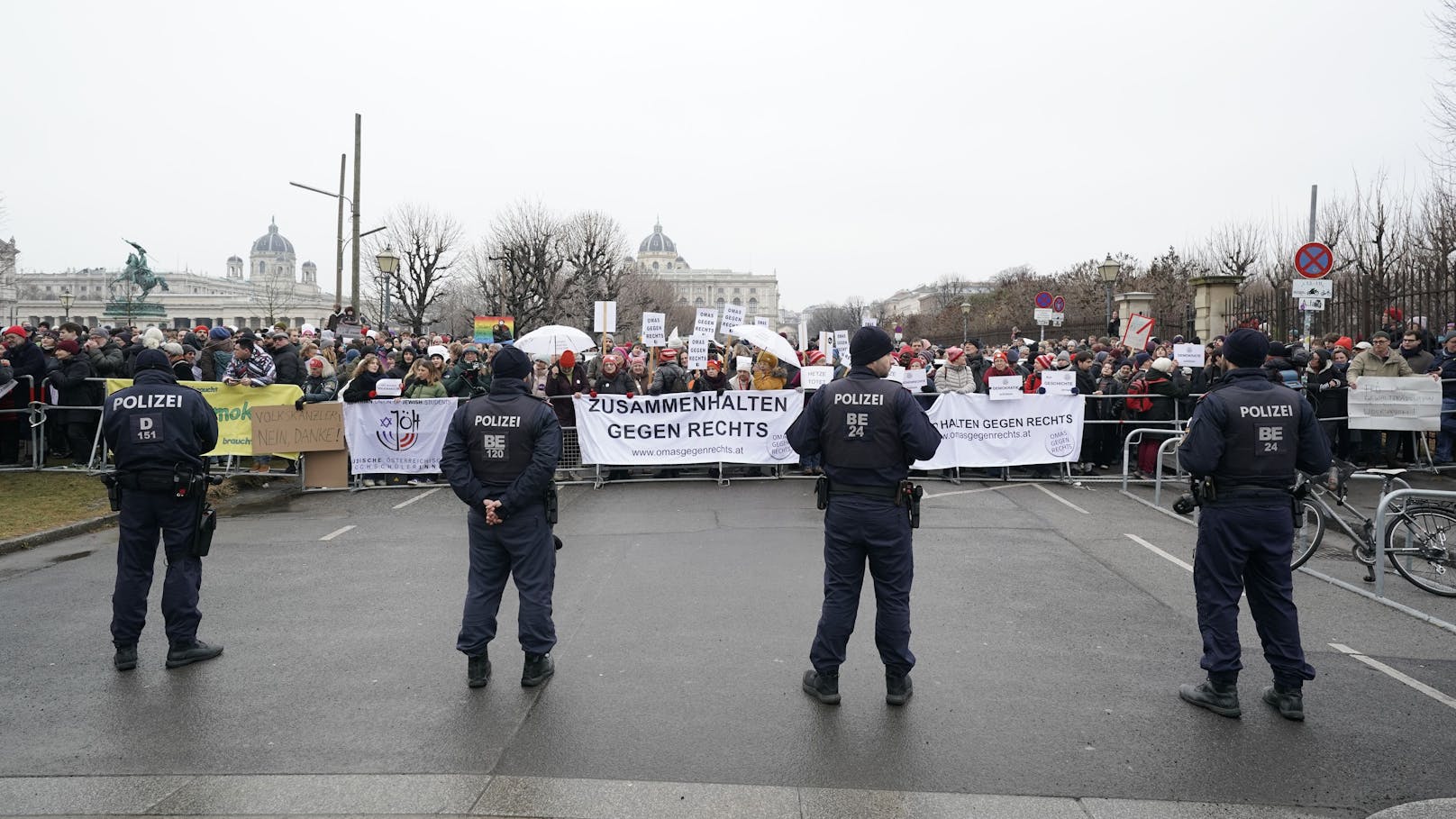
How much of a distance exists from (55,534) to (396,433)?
421 centimetres

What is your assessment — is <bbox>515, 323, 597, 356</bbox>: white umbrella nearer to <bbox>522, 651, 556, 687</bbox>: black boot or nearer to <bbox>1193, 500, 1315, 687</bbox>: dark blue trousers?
<bbox>522, 651, 556, 687</bbox>: black boot

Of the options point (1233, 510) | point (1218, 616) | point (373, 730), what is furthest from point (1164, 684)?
point (373, 730)

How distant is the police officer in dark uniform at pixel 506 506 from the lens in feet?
18.4

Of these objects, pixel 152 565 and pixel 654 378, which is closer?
pixel 152 565

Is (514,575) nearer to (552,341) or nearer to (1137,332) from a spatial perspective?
(552,341)

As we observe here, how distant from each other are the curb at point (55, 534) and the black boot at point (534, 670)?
696 centimetres

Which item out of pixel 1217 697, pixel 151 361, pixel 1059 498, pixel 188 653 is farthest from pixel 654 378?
pixel 1217 697

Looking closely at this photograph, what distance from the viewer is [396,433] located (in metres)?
13.4

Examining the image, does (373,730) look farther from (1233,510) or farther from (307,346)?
(307,346)

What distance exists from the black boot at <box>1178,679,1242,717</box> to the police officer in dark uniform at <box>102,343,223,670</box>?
577 cm

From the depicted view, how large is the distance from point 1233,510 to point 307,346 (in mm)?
14596

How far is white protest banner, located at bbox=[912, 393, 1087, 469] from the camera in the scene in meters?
13.7

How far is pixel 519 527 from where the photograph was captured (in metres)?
5.67

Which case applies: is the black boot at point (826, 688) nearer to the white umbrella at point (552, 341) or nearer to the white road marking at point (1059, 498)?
the white road marking at point (1059, 498)
